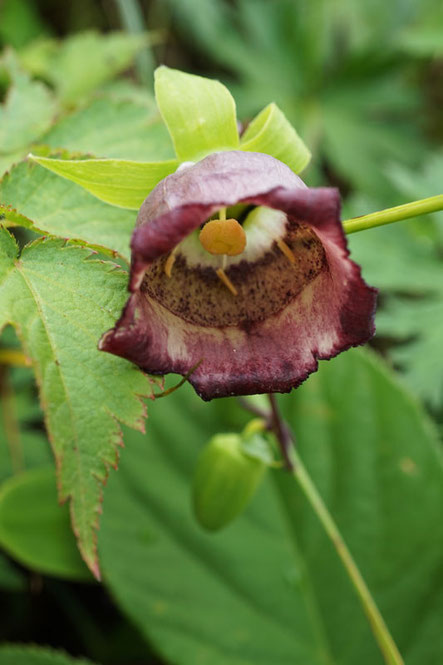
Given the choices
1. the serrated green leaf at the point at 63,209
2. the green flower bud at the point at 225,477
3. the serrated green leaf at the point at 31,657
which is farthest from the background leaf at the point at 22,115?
the serrated green leaf at the point at 31,657

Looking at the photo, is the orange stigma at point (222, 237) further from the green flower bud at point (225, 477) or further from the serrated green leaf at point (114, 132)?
the green flower bud at point (225, 477)

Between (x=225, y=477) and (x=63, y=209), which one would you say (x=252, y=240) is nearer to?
(x=63, y=209)

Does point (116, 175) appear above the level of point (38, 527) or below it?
above

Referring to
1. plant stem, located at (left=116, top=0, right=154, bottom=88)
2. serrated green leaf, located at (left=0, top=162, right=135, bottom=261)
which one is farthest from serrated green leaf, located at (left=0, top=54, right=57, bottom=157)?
plant stem, located at (left=116, top=0, right=154, bottom=88)

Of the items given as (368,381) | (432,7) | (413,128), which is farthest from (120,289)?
(432,7)

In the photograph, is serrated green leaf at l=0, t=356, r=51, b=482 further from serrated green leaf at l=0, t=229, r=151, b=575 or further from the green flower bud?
serrated green leaf at l=0, t=229, r=151, b=575

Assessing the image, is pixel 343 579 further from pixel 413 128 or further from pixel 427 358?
pixel 413 128

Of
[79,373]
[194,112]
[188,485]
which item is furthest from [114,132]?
[188,485]
